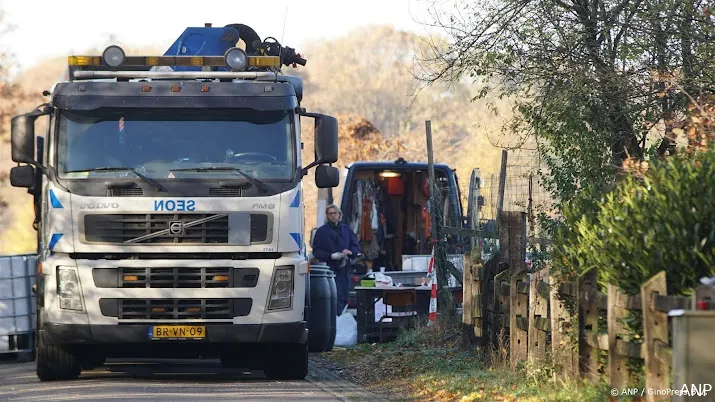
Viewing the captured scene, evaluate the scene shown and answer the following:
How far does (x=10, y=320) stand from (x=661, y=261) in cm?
983

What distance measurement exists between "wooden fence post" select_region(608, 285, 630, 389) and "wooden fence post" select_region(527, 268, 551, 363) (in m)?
1.98

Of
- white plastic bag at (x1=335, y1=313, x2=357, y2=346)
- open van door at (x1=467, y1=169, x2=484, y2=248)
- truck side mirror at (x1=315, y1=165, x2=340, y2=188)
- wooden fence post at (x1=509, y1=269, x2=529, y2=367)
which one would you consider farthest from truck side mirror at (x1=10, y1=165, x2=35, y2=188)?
open van door at (x1=467, y1=169, x2=484, y2=248)

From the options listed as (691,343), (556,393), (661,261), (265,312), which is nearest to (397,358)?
(265,312)

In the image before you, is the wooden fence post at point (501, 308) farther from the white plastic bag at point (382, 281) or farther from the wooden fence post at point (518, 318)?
the white plastic bag at point (382, 281)

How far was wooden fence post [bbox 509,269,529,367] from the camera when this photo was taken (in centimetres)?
1274

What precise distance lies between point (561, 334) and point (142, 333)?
422cm

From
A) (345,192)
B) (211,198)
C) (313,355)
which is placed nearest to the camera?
(211,198)

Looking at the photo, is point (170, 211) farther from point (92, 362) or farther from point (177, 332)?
point (92, 362)

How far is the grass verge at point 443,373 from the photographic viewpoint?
1094 centimetres

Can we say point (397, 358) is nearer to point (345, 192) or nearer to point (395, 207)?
point (345, 192)

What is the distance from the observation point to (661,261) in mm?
9000

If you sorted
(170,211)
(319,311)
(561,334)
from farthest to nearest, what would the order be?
1. (319,311)
2. (170,211)
3. (561,334)

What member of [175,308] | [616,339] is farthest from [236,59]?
[616,339]

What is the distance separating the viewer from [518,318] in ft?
42.4
